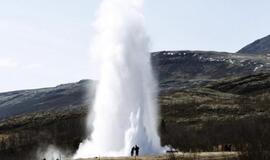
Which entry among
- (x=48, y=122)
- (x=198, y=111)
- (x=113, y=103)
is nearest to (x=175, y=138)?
(x=113, y=103)

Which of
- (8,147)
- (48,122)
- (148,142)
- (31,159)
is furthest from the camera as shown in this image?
(48,122)

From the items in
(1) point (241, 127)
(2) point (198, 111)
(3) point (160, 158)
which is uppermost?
(2) point (198, 111)

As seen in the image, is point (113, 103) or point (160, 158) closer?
point (160, 158)

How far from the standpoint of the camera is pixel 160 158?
194ft

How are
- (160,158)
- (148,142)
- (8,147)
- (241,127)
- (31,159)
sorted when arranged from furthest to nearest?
(8,147), (241,127), (31,159), (148,142), (160,158)

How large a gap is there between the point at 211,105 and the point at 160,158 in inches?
5041

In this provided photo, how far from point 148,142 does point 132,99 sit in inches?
324

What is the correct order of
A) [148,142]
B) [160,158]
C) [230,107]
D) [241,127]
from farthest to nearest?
1. [230,107]
2. [241,127]
3. [148,142]
4. [160,158]

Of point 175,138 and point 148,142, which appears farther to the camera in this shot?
point 175,138

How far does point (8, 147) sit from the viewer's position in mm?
138750

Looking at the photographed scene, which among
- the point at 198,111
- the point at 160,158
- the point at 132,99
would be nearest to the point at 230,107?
the point at 198,111

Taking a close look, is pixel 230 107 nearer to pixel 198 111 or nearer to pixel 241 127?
pixel 198 111

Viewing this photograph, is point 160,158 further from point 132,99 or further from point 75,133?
point 75,133

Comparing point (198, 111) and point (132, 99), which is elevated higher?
point (198, 111)
